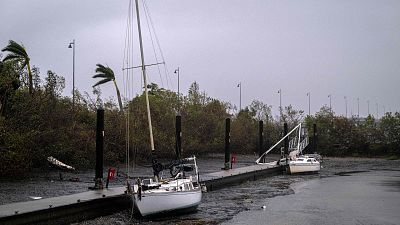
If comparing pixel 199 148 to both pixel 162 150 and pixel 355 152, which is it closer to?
pixel 162 150

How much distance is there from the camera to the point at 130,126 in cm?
4697

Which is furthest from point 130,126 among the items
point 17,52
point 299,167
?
point 299,167

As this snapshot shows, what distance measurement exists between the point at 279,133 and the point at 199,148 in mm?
19779

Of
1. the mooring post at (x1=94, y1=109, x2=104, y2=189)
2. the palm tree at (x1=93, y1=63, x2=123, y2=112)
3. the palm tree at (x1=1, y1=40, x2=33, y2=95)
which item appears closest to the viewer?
the mooring post at (x1=94, y1=109, x2=104, y2=189)

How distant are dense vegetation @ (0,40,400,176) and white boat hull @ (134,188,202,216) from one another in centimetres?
505

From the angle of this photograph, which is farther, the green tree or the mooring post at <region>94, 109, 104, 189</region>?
the green tree

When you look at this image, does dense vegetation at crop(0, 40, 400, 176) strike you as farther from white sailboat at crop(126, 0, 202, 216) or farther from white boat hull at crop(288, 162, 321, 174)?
white boat hull at crop(288, 162, 321, 174)

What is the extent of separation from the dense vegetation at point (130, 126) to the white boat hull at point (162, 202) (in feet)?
16.6

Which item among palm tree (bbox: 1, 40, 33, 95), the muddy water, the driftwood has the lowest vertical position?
the muddy water

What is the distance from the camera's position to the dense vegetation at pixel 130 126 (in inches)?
1251

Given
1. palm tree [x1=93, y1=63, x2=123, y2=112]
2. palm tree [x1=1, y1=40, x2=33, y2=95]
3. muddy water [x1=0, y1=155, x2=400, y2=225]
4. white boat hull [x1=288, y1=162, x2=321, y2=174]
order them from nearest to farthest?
muddy water [x1=0, y1=155, x2=400, y2=225] < palm tree [x1=1, y1=40, x2=33, y2=95] < white boat hull [x1=288, y1=162, x2=321, y2=174] < palm tree [x1=93, y1=63, x2=123, y2=112]

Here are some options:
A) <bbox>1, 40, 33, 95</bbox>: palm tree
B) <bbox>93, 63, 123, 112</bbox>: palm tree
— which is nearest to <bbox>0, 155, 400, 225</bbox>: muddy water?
<bbox>1, 40, 33, 95</bbox>: palm tree

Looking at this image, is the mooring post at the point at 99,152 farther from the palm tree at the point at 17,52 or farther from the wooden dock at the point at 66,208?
the palm tree at the point at 17,52

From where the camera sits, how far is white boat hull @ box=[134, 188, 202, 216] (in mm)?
18875
